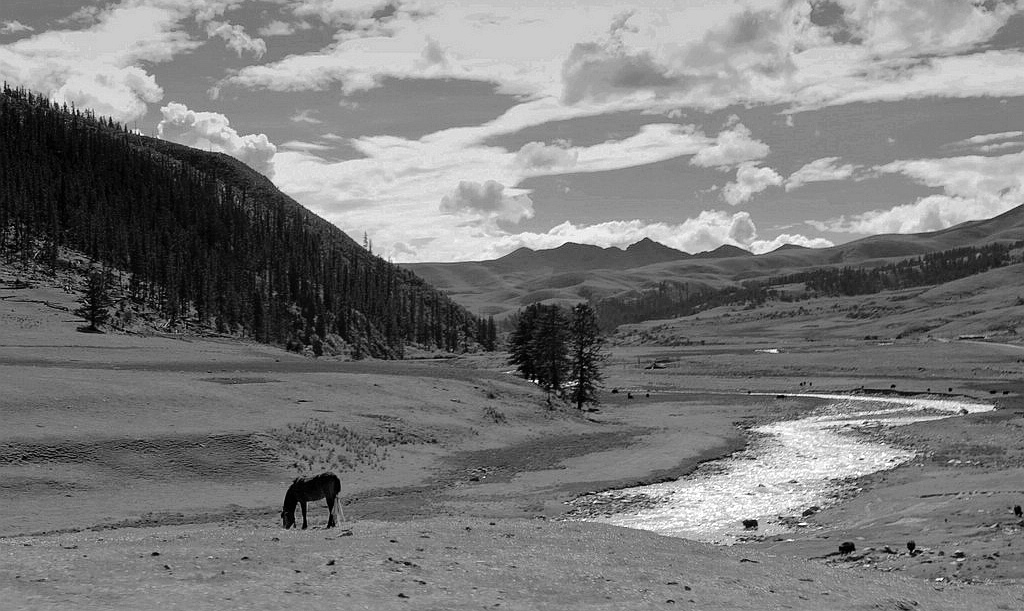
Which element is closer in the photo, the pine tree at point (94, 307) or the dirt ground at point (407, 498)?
the dirt ground at point (407, 498)

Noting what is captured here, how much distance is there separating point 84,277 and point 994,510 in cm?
14058

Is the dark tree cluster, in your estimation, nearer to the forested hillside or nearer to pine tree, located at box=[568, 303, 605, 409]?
pine tree, located at box=[568, 303, 605, 409]

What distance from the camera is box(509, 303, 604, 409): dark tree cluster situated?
85.1 meters

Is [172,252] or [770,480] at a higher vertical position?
[172,252]

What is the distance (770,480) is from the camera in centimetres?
4416

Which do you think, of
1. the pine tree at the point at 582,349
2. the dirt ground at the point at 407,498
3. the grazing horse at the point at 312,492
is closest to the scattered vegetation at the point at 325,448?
the dirt ground at the point at 407,498

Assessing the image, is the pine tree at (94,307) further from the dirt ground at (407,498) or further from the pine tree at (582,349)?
the pine tree at (582,349)

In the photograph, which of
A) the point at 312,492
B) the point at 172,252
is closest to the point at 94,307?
the point at 172,252

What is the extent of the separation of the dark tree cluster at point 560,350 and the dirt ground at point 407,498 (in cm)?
437

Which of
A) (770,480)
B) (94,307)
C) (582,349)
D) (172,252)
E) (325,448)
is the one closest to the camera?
(770,480)

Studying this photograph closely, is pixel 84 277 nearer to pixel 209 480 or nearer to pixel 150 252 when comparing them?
pixel 150 252

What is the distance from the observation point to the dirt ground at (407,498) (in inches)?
662

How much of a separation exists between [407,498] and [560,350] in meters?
52.7

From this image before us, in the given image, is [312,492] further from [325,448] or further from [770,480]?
[770,480]
